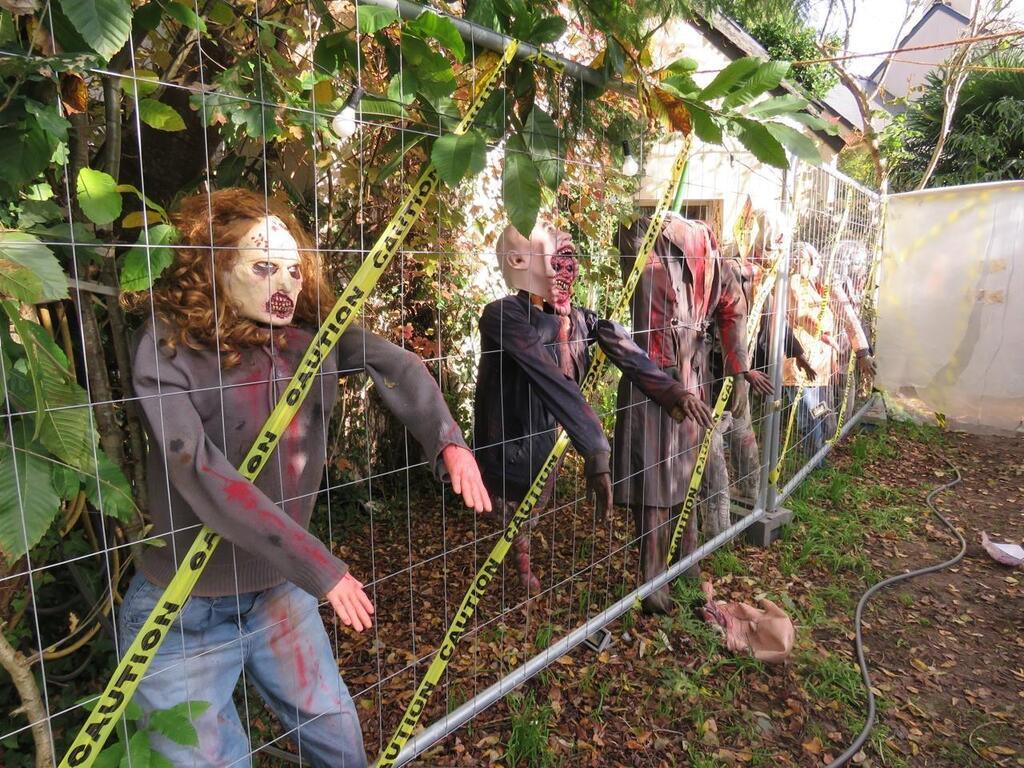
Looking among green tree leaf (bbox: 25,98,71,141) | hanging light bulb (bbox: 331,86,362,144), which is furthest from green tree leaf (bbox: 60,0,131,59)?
hanging light bulb (bbox: 331,86,362,144)

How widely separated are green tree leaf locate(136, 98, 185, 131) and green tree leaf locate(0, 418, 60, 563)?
0.59 meters

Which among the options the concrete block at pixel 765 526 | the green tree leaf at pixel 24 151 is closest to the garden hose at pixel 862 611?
the concrete block at pixel 765 526

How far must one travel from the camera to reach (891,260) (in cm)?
746

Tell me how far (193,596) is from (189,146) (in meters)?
1.40

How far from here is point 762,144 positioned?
1.66m

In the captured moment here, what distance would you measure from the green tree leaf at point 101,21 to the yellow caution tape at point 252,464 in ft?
2.16

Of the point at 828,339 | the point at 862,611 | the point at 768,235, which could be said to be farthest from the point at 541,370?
the point at 828,339

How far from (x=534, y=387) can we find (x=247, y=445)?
1.02m

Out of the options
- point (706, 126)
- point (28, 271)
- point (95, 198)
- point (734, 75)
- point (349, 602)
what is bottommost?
point (349, 602)

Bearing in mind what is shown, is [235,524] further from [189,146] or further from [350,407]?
[350,407]

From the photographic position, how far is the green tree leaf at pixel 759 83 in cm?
170

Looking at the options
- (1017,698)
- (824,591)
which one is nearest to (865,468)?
(824,591)

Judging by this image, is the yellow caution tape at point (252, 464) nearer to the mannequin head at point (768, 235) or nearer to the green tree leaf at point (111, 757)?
the green tree leaf at point (111, 757)

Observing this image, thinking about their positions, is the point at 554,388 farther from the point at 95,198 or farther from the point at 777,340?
the point at 777,340
